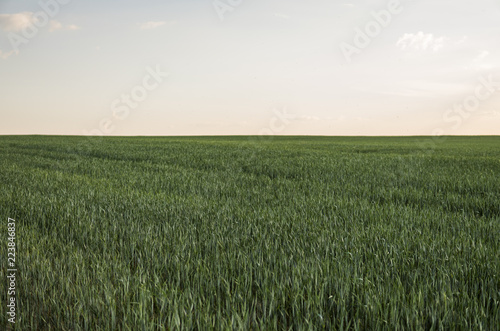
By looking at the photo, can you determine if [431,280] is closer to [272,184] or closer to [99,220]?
[99,220]

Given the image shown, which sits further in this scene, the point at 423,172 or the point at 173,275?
the point at 423,172

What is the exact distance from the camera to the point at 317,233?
4875 mm

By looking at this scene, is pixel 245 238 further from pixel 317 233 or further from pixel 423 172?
pixel 423 172

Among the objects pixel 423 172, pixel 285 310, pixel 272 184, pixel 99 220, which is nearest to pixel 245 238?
pixel 285 310

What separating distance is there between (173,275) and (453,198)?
7273 mm

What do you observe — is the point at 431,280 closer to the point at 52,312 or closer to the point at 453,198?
the point at 52,312

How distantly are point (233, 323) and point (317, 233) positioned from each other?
261cm

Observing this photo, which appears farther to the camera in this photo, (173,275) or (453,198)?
(453,198)

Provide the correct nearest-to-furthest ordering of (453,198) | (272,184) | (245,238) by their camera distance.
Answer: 1. (245,238)
2. (453,198)
3. (272,184)

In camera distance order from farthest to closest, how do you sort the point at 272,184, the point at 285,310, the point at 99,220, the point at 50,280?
1. the point at 272,184
2. the point at 99,220
3. the point at 50,280
4. the point at 285,310

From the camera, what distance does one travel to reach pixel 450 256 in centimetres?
400

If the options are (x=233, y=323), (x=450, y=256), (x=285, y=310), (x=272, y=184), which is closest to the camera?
→ (x=233, y=323)

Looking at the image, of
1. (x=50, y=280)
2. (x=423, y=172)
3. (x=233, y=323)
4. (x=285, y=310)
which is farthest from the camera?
(x=423, y=172)

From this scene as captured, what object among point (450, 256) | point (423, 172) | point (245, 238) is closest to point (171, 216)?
point (245, 238)
